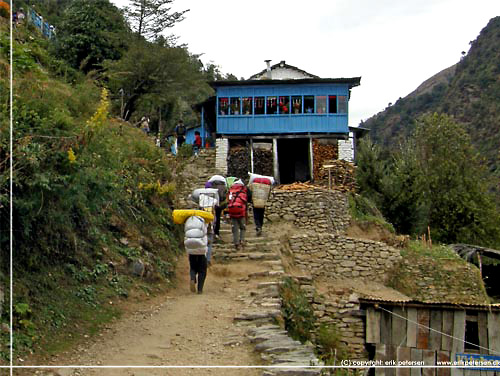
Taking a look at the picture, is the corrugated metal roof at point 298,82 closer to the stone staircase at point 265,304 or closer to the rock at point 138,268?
the stone staircase at point 265,304

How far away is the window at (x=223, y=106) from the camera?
24.1 m

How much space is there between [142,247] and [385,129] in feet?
214

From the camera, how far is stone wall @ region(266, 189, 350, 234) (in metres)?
17.7

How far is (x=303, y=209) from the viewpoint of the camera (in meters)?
17.9

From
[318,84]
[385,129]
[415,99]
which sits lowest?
[318,84]

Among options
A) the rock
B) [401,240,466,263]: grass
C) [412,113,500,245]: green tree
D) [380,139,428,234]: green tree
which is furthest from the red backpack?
[412,113,500,245]: green tree

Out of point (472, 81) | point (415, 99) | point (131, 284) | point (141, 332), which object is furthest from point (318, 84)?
point (415, 99)

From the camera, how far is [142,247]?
11336 mm

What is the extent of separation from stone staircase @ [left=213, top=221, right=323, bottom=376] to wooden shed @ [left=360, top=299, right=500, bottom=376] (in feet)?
7.74

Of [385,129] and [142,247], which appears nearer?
[142,247]

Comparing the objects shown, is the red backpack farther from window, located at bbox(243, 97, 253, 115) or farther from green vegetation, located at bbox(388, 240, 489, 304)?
window, located at bbox(243, 97, 253, 115)

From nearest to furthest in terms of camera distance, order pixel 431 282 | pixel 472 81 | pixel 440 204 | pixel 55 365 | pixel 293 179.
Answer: pixel 55 365, pixel 431 282, pixel 293 179, pixel 440 204, pixel 472 81

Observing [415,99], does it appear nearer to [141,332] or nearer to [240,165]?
[240,165]

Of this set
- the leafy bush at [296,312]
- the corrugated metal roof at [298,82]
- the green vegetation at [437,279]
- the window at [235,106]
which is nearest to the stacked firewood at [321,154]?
the corrugated metal roof at [298,82]
